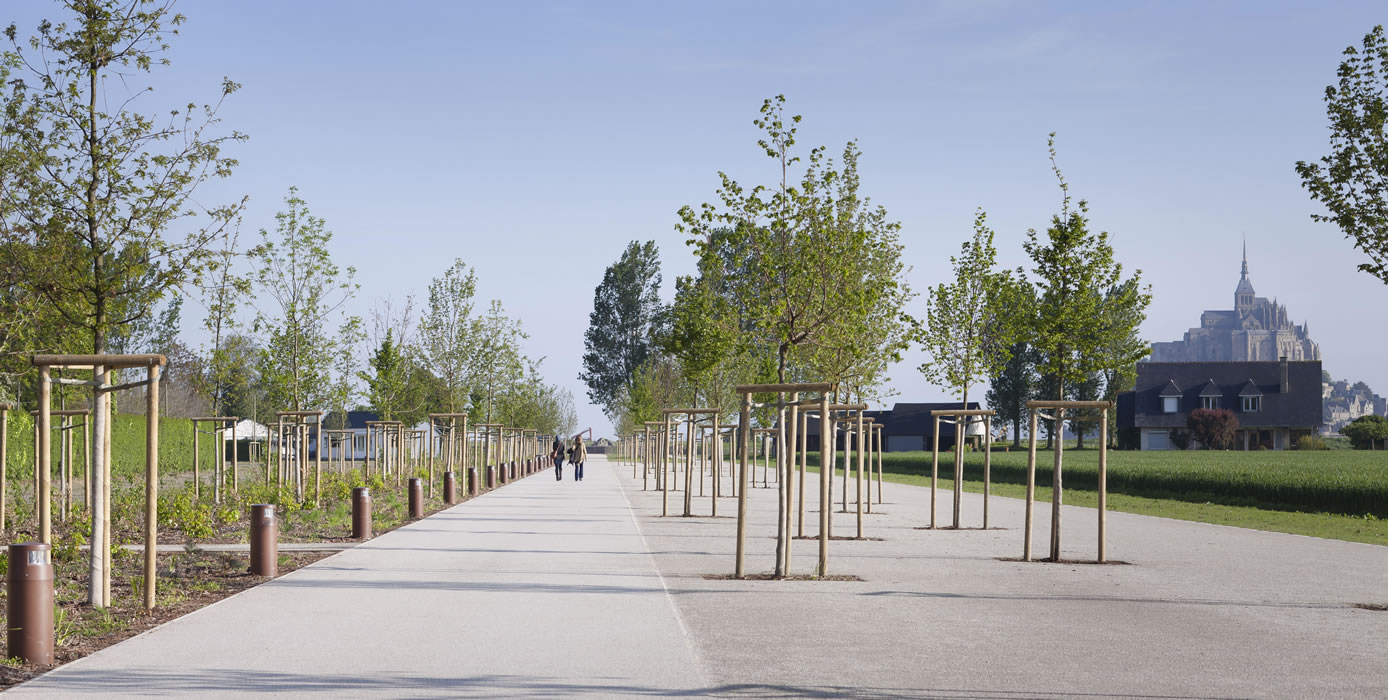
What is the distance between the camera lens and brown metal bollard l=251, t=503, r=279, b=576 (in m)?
12.2

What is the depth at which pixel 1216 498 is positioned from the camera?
1255 inches

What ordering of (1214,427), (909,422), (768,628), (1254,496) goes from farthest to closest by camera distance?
(909,422) → (1214,427) → (1254,496) → (768,628)

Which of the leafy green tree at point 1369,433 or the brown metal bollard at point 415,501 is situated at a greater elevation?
the brown metal bollard at point 415,501

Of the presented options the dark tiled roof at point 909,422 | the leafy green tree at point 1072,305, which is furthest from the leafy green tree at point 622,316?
the leafy green tree at point 1072,305

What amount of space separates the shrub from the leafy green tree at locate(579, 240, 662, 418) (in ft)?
126

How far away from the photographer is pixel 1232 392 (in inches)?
3383

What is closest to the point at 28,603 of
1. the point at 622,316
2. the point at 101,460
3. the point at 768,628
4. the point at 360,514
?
the point at 101,460

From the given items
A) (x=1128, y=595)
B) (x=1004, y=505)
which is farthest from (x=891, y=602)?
(x=1004, y=505)

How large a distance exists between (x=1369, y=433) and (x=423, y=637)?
8215 cm

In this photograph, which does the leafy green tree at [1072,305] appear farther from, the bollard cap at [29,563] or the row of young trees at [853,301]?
the bollard cap at [29,563]

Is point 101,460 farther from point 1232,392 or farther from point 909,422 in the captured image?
point 909,422

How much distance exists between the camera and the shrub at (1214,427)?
7856 centimetres

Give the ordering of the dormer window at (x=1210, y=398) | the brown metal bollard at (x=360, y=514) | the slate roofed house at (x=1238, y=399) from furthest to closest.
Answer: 1. the dormer window at (x=1210, y=398)
2. the slate roofed house at (x=1238, y=399)
3. the brown metal bollard at (x=360, y=514)

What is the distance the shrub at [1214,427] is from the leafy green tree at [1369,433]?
718 centimetres
